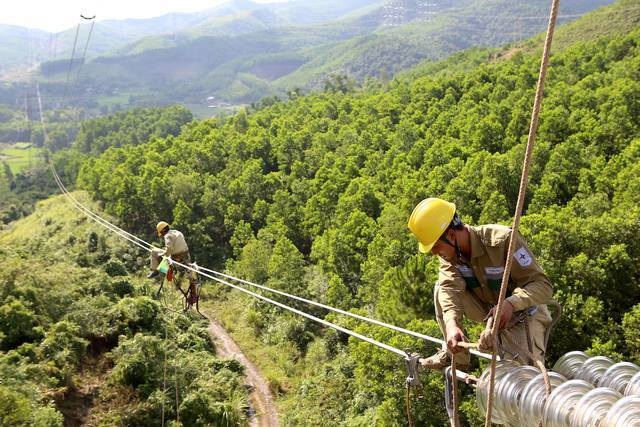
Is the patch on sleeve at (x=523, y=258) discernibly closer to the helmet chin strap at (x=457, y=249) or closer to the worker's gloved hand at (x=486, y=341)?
the helmet chin strap at (x=457, y=249)

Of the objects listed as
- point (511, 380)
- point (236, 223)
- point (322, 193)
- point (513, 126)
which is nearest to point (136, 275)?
point (236, 223)

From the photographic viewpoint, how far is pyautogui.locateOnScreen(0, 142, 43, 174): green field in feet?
415

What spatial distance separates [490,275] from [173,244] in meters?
11.1

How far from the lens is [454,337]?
4453 millimetres

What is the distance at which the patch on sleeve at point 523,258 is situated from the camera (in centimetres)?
457

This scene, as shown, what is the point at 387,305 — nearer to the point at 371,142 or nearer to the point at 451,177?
the point at 451,177

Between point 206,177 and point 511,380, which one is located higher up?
→ point 511,380

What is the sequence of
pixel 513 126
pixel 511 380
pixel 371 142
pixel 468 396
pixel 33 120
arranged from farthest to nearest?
1. pixel 33 120
2. pixel 371 142
3. pixel 513 126
4. pixel 468 396
5. pixel 511 380

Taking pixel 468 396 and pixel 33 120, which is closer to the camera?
pixel 468 396

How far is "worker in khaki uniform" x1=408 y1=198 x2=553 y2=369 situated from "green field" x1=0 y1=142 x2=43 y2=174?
137802mm

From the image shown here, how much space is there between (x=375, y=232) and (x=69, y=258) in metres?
29.4

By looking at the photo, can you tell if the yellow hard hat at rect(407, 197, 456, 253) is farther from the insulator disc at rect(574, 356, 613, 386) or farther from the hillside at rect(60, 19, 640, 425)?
the hillside at rect(60, 19, 640, 425)

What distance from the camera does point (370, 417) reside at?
78.2 feet

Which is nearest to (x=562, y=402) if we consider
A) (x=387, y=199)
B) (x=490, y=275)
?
(x=490, y=275)
